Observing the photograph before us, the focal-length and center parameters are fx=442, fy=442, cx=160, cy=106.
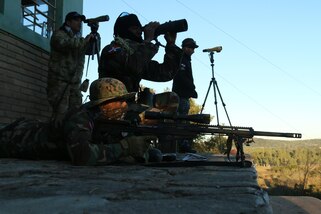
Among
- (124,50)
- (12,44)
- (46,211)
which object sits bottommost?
(46,211)

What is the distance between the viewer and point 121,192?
2.12 meters

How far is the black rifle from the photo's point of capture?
368 cm

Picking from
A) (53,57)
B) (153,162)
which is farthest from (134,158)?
(53,57)

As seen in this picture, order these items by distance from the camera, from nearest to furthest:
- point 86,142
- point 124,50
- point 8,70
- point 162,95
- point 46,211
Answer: point 46,211 → point 86,142 → point 124,50 → point 162,95 → point 8,70

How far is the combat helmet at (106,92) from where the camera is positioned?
3.71 meters

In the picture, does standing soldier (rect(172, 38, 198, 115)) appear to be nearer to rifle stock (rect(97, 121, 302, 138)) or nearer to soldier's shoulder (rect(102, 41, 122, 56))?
soldier's shoulder (rect(102, 41, 122, 56))

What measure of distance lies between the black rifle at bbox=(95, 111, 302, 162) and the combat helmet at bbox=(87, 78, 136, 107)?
0.63 ft

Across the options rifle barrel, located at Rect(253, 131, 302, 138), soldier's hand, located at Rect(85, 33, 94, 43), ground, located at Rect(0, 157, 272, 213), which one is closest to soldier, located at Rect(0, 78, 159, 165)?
ground, located at Rect(0, 157, 272, 213)

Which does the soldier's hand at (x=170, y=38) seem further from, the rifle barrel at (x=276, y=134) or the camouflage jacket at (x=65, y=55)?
the rifle barrel at (x=276, y=134)

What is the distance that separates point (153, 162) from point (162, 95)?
1.79 meters

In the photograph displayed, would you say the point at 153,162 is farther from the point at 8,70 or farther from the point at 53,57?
the point at 8,70

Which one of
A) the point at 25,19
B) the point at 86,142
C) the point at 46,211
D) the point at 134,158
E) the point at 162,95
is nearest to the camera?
the point at 46,211

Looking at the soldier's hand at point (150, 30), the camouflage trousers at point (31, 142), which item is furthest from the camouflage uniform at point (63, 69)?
the camouflage trousers at point (31, 142)

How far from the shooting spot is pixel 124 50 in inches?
195
